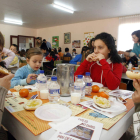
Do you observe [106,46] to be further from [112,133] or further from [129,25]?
[129,25]

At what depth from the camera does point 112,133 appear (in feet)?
2.32

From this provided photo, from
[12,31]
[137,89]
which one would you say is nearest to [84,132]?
[137,89]

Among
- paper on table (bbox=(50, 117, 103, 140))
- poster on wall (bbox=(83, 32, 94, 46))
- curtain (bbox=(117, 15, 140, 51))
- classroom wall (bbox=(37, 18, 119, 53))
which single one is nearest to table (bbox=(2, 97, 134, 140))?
paper on table (bbox=(50, 117, 103, 140))

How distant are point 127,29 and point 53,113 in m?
6.57

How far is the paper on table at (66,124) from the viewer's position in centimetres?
68

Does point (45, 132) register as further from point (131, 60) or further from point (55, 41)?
point (55, 41)

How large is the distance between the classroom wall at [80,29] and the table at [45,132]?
638 cm

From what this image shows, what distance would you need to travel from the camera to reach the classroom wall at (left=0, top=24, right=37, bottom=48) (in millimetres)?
8805

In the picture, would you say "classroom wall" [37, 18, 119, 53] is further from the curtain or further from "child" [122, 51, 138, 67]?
"child" [122, 51, 138, 67]

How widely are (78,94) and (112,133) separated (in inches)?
15.9

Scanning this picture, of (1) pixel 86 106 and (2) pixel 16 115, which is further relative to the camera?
(1) pixel 86 106

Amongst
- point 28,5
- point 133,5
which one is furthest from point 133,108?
point 28,5

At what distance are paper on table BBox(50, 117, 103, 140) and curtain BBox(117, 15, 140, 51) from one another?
636 centimetres

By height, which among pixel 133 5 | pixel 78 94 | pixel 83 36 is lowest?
pixel 78 94
